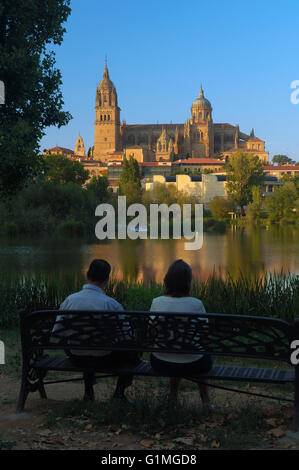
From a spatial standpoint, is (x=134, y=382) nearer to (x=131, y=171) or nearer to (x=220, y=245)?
(x=220, y=245)

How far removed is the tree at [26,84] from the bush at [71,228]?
23867 millimetres

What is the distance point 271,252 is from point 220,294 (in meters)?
20.5

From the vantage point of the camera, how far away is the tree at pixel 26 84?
6.41 meters

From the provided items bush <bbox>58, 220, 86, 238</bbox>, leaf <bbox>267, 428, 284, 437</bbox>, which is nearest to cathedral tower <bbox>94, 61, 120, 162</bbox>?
bush <bbox>58, 220, 86, 238</bbox>

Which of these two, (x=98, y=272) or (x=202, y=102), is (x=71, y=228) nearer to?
(x=98, y=272)

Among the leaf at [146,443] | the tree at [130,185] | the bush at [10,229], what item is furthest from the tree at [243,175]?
the leaf at [146,443]

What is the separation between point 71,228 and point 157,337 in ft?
94.8

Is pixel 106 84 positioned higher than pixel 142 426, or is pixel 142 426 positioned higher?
pixel 106 84

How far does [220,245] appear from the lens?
3125 cm

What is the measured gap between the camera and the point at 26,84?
669cm

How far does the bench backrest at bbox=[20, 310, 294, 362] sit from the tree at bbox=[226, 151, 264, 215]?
6464 centimetres

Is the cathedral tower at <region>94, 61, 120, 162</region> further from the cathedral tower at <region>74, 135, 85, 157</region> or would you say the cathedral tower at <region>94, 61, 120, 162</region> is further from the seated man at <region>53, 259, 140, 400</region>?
the seated man at <region>53, 259, 140, 400</region>

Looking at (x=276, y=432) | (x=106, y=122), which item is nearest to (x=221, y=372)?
(x=276, y=432)

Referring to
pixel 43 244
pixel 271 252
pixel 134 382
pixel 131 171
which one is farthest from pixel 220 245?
pixel 131 171
